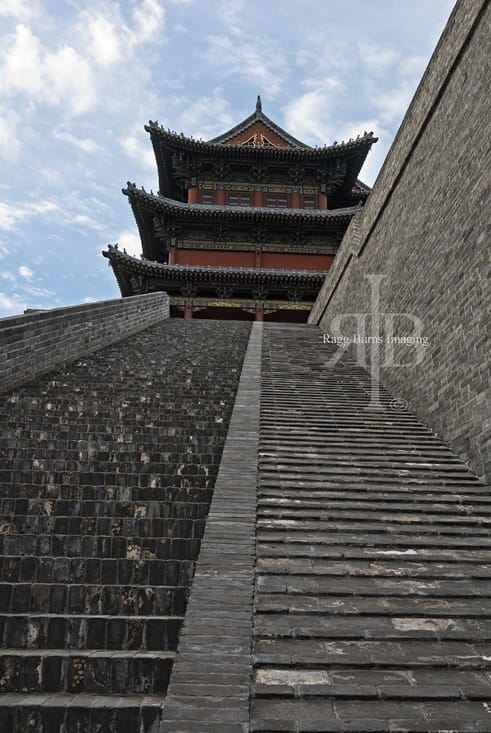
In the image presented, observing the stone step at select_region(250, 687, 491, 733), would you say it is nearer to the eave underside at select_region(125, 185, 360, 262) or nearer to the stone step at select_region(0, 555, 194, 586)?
the stone step at select_region(0, 555, 194, 586)

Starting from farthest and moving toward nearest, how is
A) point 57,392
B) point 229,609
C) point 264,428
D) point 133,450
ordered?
point 57,392 → point 264,428 → point 133,450 → point 229,609

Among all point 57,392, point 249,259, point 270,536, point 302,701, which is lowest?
point 302,701

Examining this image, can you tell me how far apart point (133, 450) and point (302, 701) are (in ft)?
11.4

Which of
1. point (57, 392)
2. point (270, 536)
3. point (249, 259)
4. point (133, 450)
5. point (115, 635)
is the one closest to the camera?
point (115, 635)

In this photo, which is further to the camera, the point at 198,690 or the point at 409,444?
the point at 409,444

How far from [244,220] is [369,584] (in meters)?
19.7

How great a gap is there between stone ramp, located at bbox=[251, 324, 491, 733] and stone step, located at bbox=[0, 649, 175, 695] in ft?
2.44

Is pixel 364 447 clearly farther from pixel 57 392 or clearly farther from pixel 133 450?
pixel 57 392

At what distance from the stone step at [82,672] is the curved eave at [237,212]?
1975 centimetres

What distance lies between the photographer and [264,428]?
6.44 metres

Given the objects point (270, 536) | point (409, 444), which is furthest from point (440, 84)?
point (270, 536)

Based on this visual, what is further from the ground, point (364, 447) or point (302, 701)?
point (364, 447)

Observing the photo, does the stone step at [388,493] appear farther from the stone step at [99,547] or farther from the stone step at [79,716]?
the stone step at [79,716]

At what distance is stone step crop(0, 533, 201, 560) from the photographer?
13.0 ft
